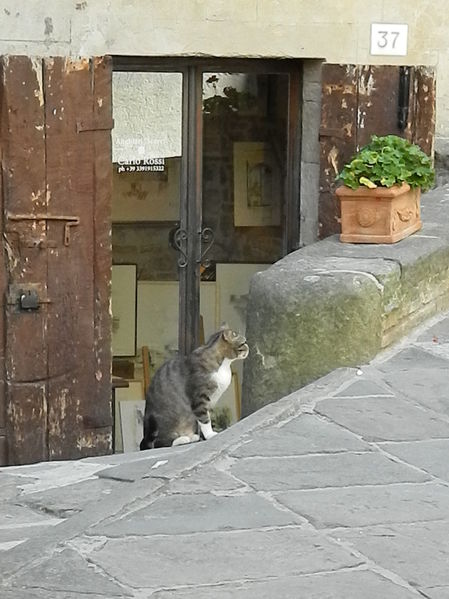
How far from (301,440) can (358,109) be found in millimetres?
3443

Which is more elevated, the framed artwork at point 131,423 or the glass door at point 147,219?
the glass door at point 147,219

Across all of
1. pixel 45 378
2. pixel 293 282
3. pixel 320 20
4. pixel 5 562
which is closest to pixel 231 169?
pixel 320 20

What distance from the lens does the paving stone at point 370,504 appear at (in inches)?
131

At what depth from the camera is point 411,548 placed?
313 centimetres

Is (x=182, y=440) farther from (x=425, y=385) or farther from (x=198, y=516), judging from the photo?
(x=198, y=516)

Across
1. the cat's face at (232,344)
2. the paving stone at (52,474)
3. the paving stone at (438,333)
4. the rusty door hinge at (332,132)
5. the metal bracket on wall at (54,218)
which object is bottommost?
the paving stone at (52,474)

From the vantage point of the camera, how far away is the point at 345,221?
5.79m

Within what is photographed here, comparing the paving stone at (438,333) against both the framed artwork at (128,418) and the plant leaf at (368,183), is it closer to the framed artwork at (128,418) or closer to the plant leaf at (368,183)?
the plant leaf at (368,183)

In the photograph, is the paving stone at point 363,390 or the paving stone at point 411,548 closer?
the paving stone at point 411,548

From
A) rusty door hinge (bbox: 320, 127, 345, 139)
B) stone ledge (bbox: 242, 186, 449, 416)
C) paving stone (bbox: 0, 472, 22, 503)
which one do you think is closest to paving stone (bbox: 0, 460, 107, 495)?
paving stone (bbox: 0, 472, 22, 503)

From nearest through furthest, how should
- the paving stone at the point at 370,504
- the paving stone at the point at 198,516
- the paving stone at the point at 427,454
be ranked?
the paving stone at the point at 198,516 → the paving stone at the point at 370,504 → the paving stone at the point at 427,454

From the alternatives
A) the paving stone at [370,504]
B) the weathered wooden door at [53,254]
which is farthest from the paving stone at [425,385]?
the weathered wooden door at [53,254]

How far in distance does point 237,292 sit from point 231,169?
2.33ft

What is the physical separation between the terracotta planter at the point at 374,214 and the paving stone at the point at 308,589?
292 centimetres
